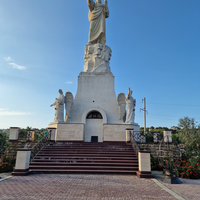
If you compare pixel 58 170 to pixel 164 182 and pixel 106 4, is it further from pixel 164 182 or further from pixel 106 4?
pixel 106 4

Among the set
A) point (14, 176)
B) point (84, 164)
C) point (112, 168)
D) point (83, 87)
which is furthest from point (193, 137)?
point (14, 176)

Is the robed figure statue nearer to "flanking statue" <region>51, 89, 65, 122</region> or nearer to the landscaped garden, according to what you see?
"flanking statue" <region>51, 89, 65, 122</region>

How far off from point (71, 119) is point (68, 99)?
1929mm

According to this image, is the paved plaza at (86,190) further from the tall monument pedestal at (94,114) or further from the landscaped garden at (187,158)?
the tall monument pedestal at (94,114)

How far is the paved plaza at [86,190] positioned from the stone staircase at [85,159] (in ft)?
5.46

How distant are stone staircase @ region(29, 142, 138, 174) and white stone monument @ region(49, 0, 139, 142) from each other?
2.16m

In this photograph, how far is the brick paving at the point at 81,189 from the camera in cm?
521

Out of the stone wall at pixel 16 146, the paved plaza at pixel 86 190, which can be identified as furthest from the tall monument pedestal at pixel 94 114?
the paved plaza at pixel 86 190

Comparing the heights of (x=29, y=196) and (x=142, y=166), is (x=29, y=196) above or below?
below

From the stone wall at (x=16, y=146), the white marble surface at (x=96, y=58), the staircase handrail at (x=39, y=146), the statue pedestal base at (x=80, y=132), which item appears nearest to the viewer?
the staircase handrail at (x=39, y=146)

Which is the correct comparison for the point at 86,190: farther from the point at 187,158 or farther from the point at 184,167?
the point at 187,158

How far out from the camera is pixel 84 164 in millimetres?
9414

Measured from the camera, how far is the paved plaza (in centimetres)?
523

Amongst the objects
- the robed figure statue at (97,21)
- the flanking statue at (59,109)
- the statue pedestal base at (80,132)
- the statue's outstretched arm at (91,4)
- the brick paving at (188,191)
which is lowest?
the brick paving at (188,191)
